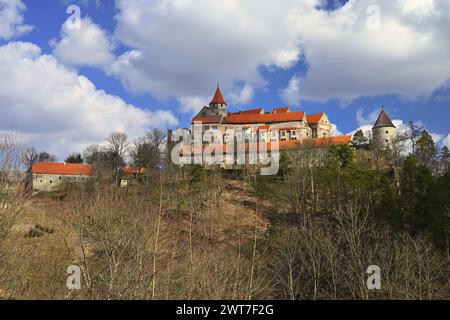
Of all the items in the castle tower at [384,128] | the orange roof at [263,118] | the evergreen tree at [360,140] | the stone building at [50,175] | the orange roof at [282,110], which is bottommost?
the stone building at [50,175]

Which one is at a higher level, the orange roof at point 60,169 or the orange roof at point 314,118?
the orange roof at point 314,118

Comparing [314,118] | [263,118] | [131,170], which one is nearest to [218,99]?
[263,118]

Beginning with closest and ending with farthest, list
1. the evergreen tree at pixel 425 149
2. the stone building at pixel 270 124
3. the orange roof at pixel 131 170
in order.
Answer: the evergreen tree at pixel 425 149 < the orange roof at pixel 131 170 < the stone building at pixel 270 124

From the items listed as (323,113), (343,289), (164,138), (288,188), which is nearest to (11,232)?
(343,289)

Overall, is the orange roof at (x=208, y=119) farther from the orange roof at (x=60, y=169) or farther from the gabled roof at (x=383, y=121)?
the gabled roof at (x=383, y=121)

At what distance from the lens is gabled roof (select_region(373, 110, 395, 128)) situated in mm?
76875

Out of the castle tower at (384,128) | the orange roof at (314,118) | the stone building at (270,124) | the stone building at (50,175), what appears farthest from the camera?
the orange roof at (314,118)

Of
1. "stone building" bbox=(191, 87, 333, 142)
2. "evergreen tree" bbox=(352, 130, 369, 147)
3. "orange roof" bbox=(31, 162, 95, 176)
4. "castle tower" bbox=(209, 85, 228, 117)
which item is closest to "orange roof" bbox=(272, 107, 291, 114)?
"stone building" bbox=(191, 87, 333, 142)

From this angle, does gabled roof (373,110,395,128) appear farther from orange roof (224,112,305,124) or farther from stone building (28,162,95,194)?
stone building (28,162,95,194)

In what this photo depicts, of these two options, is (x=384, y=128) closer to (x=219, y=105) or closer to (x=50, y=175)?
(x=219, y=105)

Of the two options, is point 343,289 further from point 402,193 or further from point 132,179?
point 132,179

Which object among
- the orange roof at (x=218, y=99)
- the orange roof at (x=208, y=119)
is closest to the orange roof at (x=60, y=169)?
the orange roof at (x=208, y=119)

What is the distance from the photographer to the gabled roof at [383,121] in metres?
76.9

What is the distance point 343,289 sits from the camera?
2716 centimetres
